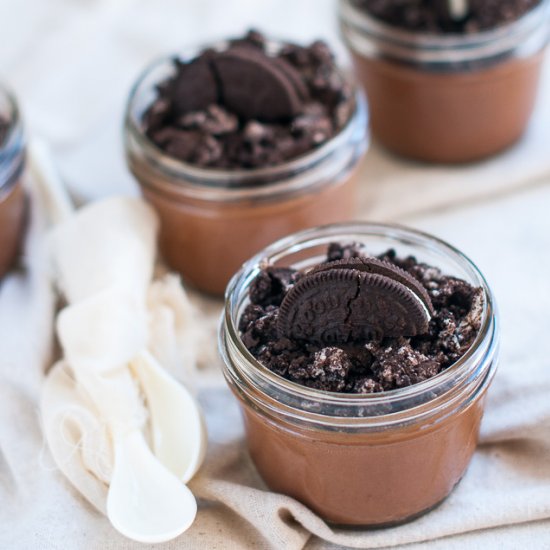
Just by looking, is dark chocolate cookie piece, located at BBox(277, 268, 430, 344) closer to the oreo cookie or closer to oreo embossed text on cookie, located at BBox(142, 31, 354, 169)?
the oreo cookie

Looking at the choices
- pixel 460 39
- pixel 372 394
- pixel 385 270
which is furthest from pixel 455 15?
pixel 372 394

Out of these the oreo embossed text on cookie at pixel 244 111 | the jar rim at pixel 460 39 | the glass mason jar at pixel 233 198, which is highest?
the jar rim at pixel 460 39

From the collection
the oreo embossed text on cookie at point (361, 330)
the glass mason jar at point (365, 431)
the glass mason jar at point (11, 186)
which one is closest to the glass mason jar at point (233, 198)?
the glass mason jar at point (11, 186)

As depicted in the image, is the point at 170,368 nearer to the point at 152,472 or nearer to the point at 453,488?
the point at 152,472

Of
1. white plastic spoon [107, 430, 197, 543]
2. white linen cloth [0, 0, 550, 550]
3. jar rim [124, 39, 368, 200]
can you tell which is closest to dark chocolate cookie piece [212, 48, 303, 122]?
jar rim [124, 39, 368, 200]

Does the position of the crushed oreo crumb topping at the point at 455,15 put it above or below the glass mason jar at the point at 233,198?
above

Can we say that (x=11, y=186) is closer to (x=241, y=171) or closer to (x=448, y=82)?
(x=241, y=171)

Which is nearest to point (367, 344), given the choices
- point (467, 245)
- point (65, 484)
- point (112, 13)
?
point (65, 484)

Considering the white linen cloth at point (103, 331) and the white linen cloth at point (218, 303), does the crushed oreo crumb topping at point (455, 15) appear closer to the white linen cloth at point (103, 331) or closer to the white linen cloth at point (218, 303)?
the white linen cloth at point (218, 303)
